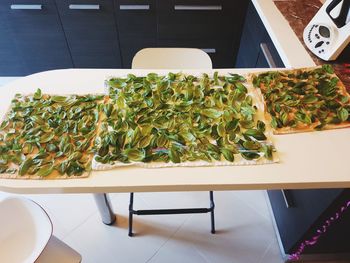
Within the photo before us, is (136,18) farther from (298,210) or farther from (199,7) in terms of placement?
(298,210)

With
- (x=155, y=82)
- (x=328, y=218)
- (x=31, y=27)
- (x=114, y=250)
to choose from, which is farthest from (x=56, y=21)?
(x=328, y=218)

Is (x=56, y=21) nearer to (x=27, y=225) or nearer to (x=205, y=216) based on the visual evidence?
(x=27, y=225)

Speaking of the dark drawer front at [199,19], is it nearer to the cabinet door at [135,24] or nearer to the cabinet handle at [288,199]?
the cabinet door at [135,24]

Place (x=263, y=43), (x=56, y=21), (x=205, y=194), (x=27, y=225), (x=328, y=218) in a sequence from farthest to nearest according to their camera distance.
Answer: (x=56, y=21), (x=205, y=194), (x=263, y=43), (x=328, y=218), (x=27, y=225)

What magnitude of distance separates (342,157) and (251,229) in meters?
0.90

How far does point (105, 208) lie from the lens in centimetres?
143

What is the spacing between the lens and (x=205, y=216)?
1.59 meters

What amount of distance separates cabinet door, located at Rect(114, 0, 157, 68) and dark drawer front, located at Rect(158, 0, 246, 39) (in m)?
0.06

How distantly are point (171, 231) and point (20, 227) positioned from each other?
0.84 m

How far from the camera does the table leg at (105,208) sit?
137 cm

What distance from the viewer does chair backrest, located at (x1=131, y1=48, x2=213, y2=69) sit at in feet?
4.40

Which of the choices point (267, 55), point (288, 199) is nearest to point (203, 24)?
point (267, 55)

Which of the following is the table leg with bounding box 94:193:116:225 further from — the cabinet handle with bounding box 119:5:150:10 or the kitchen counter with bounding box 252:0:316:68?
the cabinet handle with bounding box 119:5:150:10

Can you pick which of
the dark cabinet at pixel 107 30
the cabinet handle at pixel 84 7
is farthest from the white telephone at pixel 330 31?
the cabinet handle at pixel 84 7
